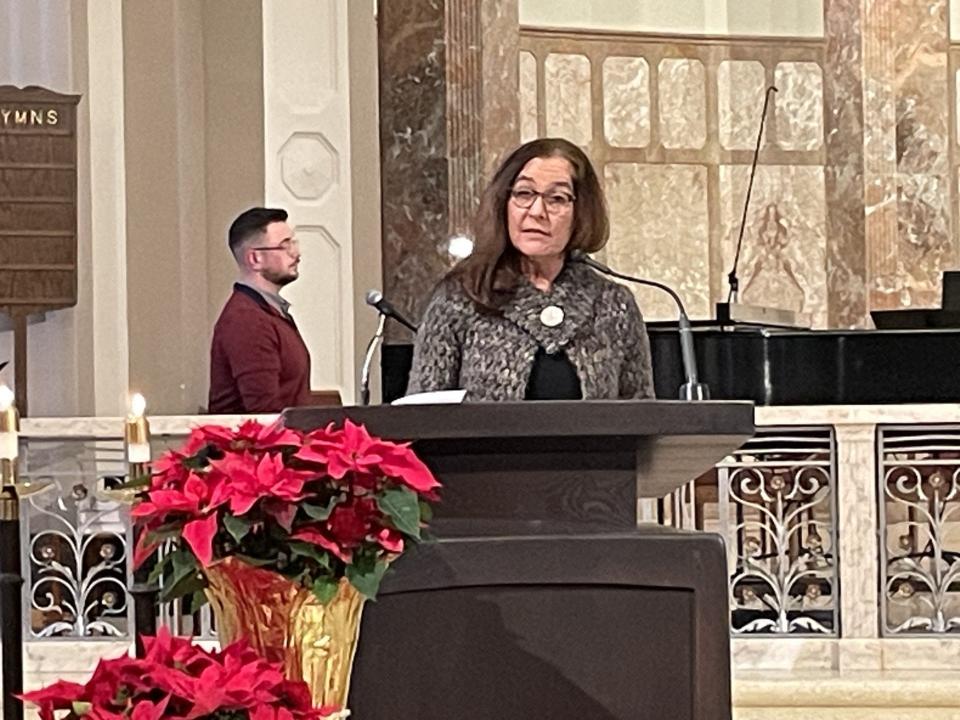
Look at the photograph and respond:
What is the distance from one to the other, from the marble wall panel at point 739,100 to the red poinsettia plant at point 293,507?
35.9 feet

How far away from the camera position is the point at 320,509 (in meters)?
2.45

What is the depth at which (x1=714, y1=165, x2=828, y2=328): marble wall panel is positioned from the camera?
41.0ft

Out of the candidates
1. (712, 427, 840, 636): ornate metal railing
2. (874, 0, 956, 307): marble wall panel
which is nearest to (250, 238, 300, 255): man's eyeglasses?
(712, 427, 840, 636): ornate metal railing

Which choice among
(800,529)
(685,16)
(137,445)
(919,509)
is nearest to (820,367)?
(800,529)

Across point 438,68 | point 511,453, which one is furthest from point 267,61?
point 511,453

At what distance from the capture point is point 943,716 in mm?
5691

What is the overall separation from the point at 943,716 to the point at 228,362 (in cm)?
255

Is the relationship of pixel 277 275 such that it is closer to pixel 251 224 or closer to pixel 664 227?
pixel 251 224

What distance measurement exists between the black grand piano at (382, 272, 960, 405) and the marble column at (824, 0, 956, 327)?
416 centimetres

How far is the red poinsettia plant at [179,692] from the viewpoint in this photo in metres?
2.14

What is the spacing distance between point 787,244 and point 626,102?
1.64 metres

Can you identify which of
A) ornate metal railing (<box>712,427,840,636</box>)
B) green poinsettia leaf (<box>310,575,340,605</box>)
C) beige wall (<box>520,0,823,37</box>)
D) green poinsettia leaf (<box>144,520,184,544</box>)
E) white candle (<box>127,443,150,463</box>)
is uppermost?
beige wall (<box>520,0,823,37</box>)

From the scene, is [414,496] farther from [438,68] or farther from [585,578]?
[438,68]

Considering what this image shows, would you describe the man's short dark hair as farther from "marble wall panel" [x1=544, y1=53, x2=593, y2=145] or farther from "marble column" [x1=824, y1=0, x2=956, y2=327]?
"marble wall panel" [x1=544, y1=53, x2=593, y2=145]
